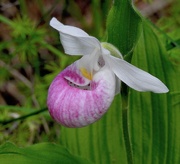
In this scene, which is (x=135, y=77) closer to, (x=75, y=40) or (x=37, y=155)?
(x=75, y=40)

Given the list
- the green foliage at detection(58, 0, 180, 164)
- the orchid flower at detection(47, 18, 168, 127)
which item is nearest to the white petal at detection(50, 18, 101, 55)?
the orchid flower at detection(47, 18, 168, 127)

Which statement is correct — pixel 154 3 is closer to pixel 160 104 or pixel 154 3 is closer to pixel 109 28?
pixel 160 104

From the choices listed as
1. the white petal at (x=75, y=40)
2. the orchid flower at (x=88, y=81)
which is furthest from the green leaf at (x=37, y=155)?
the white petal at (x=75, y=40)

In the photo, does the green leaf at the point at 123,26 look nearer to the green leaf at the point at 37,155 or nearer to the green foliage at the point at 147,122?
the green foliage at the point at 147,122

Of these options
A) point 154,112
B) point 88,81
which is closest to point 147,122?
point 154,112

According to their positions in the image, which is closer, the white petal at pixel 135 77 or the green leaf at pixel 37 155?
the white petal at pixel 135 77

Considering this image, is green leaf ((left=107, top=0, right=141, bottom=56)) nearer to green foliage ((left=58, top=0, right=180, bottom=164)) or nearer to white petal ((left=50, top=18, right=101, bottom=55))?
white petal ((left=50, top=18, right=101, bottom=55))

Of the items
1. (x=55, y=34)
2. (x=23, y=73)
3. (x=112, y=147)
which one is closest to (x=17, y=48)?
(x=55, y=34)
